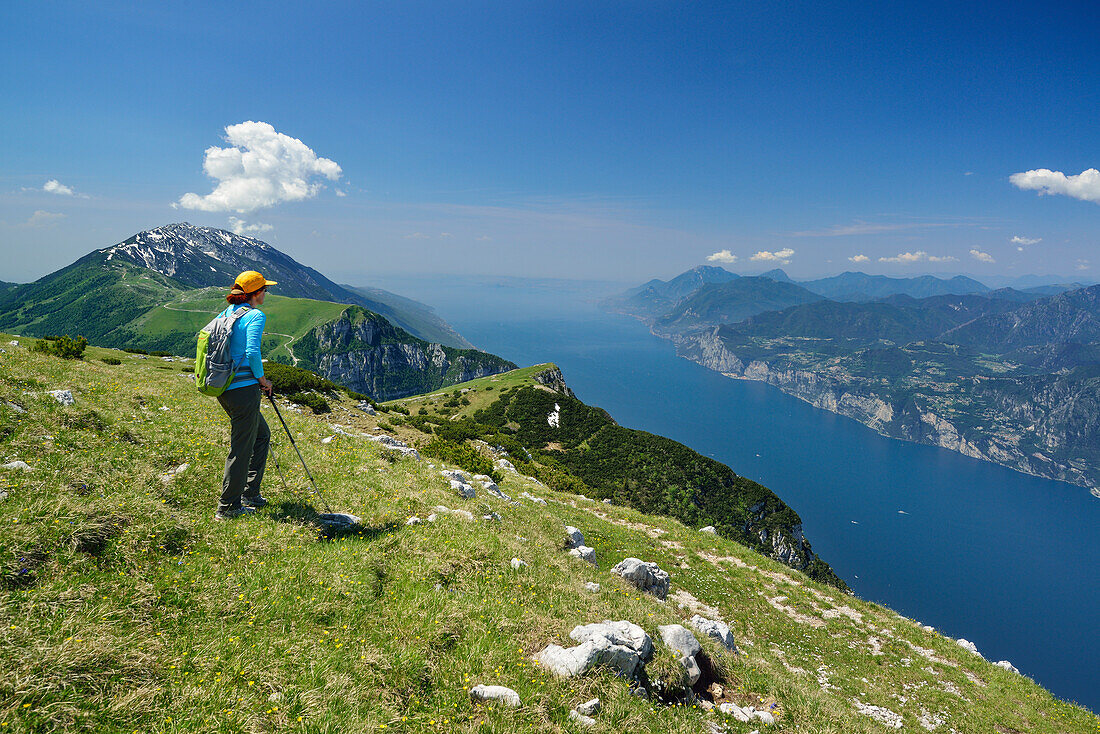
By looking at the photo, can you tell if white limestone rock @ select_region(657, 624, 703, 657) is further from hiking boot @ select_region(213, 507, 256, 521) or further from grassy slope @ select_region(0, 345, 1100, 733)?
hiking boot @ select_region(213, 507, 256, 521)

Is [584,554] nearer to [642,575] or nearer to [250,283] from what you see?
[642,575]

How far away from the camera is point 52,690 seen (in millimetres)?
3977

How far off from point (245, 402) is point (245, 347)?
3.57 feet

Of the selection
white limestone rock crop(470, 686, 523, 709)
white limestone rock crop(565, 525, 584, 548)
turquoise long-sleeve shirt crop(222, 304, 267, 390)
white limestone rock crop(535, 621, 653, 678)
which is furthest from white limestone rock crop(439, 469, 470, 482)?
white limestone rock crop(470, 686, 523, 709)

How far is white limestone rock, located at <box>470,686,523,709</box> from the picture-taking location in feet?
18.3

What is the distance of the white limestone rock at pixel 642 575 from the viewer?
14162 millimetres

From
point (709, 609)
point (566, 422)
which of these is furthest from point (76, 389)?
point (566, 422)

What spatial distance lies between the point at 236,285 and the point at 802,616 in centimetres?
2441

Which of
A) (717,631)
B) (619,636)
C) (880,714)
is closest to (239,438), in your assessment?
(619,636)

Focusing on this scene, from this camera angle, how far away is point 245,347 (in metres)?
8.11

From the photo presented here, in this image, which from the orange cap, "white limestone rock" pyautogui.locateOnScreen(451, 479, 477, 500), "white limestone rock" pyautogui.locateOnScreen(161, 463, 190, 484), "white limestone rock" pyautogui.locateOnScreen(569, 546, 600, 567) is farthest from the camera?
"white limestone rock" pyautogui.locateOnScreen(451, 479, 477, 500)

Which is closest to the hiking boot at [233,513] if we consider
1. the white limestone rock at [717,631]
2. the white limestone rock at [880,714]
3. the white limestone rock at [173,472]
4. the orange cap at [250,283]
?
the white limestone rock at [173,472]

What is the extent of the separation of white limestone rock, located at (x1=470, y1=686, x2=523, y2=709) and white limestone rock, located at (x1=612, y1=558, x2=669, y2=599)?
9.30 m

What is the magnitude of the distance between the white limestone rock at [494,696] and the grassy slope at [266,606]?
13 centimetres
